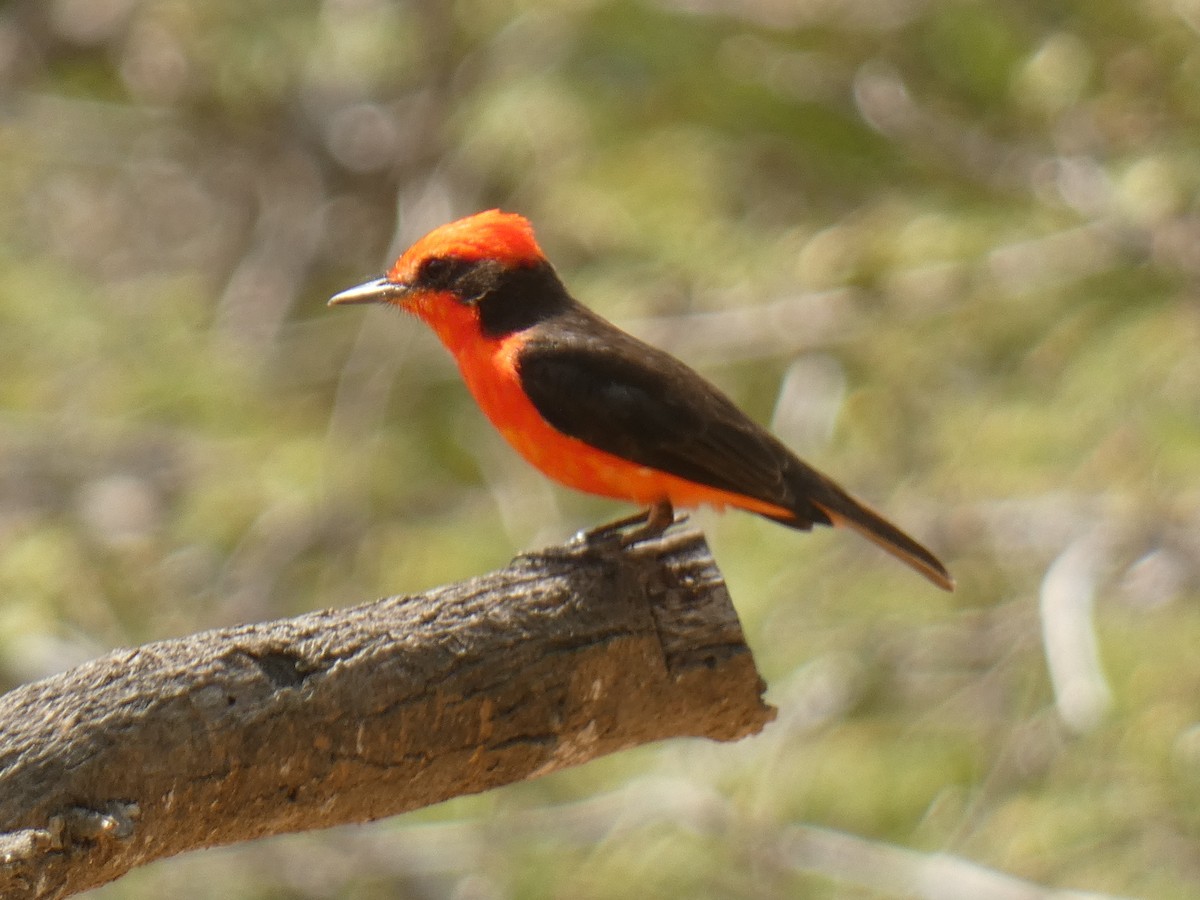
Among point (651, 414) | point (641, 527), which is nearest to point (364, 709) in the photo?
point (641, 527)

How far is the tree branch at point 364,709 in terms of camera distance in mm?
2984

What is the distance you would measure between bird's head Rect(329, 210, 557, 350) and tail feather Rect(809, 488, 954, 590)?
1.11 meters

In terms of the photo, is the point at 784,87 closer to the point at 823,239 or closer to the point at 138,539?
the point at 823,239

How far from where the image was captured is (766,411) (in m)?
8.84

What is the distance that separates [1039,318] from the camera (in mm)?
8469

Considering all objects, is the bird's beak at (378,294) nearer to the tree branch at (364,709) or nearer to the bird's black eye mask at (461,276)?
the bird's black eye mask at (461,276)

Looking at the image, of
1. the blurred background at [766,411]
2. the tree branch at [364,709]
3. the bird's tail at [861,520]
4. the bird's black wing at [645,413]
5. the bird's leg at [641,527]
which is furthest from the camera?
the blurred background at [766,411]

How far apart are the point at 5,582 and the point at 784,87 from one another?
16.1 feet

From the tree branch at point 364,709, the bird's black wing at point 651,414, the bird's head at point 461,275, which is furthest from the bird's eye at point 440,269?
the tree branch at point 364,709

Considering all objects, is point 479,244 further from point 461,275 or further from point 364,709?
point 364,709

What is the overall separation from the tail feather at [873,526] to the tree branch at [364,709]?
1.21 m

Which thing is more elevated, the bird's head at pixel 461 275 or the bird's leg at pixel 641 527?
the bird's head at pixel 461 275

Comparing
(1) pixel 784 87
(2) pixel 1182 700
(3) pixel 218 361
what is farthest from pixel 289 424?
(2) pixel 1182 700

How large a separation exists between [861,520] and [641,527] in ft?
2.89
